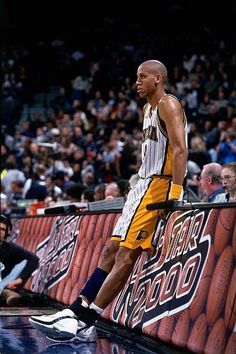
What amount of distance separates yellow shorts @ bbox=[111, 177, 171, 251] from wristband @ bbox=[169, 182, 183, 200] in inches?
6.2

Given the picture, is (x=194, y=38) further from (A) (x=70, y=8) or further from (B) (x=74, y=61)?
(A) (x=70, y=8)

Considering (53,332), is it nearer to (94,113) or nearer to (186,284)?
(186,284)

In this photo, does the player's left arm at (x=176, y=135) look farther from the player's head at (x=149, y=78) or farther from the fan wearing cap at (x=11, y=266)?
the fan wearing cap at (x=11, y=266)

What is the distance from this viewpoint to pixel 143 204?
597 cm

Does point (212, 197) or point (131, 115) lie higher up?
point (131, 115)

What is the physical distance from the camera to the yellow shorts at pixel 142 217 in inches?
233

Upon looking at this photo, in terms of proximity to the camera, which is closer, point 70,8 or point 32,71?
point 32,71

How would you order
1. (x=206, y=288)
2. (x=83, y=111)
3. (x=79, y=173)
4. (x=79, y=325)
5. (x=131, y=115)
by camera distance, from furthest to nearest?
(x=83, y=111) → (x=131, y=115) → (x=79, y=173) → (x=79, y=325) → (x=206, y=288)

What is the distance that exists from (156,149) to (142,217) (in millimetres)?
505

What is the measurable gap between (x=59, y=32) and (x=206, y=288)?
24.5 metres

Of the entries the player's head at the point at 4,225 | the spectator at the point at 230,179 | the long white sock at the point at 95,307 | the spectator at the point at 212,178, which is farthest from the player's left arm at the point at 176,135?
the player's head at the point at 4,225

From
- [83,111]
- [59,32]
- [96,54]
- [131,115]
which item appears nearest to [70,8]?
[59,32]

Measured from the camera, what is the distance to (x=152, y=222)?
5.99 meters

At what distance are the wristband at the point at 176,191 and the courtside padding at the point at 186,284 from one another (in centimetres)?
13
